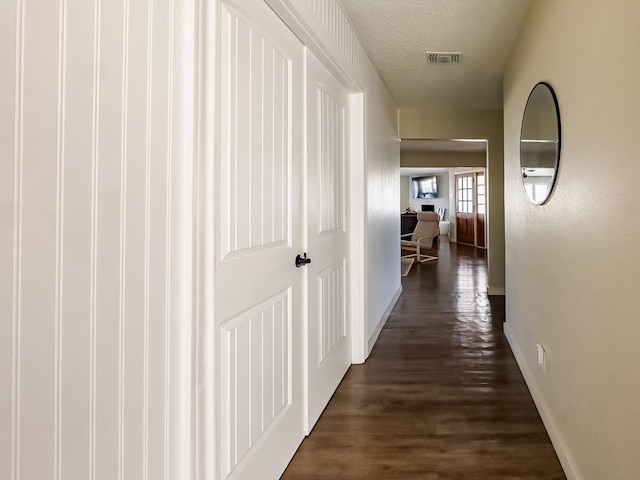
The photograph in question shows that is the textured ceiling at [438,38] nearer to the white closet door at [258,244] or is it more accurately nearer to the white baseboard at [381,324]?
the white closet door at [258,244]

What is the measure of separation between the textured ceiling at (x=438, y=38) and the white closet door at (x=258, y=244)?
956 mm

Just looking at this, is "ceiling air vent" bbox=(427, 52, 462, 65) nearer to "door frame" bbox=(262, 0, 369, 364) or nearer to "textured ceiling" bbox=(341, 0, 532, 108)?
"textured ceiling" bbox=(341, 0, 532, 108)

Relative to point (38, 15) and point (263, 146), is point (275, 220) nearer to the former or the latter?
point (263, 146)

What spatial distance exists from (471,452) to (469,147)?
253 inches

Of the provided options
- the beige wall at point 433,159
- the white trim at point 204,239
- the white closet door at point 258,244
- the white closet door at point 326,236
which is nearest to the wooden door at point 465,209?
the beige wall at point 433,159

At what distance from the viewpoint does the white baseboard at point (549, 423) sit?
1.57 metres

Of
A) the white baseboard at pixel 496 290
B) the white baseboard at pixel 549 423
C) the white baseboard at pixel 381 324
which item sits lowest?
the white baseboard at pixel 549 423

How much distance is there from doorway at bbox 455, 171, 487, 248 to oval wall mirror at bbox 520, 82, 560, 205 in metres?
8.45

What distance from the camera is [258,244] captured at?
146cm

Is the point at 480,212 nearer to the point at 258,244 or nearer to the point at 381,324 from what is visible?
the point at 381,324

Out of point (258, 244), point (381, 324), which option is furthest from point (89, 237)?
point (381, 324)

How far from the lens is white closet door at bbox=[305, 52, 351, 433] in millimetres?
2002

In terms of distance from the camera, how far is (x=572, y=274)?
1.62m

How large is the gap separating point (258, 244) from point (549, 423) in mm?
1597
